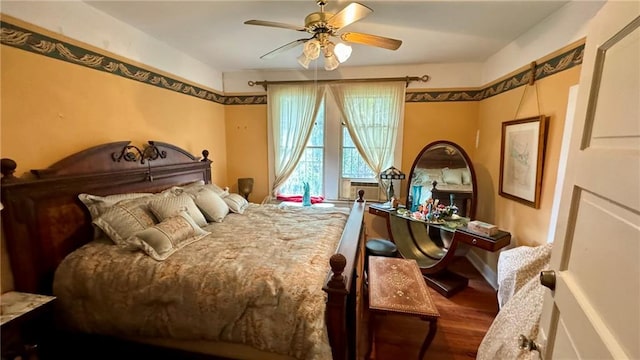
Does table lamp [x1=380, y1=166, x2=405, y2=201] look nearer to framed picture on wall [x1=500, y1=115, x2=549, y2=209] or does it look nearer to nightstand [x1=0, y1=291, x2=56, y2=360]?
framed picture on wall [x1=500, y1=115, x2=549, y2=209]

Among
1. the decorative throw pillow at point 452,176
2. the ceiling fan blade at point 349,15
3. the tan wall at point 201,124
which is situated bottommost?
the decorative throw pillow at point 452,176

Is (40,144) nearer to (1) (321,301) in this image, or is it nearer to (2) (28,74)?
(2) (28,74)

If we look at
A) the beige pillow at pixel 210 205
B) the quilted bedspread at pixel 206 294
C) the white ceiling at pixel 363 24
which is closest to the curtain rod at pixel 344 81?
the white ceiling at pixel 363 24

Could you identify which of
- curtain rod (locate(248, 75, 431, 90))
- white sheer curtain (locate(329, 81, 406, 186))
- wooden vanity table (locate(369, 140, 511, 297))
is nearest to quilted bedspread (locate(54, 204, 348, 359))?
wooden vanity table (locate(369, 140, 511, 297))

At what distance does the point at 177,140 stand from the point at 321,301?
2.59 m

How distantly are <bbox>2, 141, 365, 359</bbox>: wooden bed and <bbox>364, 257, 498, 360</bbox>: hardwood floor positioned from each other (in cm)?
52

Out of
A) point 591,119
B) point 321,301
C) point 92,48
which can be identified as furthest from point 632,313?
point 92,48

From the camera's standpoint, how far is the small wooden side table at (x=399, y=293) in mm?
1621

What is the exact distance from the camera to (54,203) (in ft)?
5.74

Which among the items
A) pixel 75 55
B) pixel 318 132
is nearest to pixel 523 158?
pixel 318 132

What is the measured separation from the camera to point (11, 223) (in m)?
1.55

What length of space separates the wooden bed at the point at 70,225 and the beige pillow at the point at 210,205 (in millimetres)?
503

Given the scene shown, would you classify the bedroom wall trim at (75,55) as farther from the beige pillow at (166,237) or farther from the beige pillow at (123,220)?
the beige pillow at (166,237)

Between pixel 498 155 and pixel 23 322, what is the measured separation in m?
3.97
